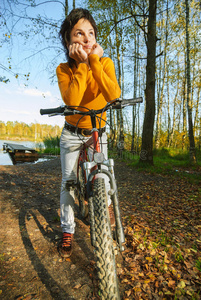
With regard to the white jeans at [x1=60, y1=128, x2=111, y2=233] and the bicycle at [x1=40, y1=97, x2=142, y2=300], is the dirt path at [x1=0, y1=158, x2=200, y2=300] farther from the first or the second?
the bicycle at [x1=40, y1=97, x2=142, y2=300]

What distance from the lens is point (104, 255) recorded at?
125 centimetres

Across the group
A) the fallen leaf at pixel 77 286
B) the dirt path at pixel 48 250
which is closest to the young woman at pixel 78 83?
the dirt path at pixel 48 250

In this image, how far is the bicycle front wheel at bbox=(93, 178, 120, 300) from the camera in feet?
4.03

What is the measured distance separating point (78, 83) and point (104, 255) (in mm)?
1481

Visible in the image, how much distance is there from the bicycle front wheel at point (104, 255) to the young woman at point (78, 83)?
825mm

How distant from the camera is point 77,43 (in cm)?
184

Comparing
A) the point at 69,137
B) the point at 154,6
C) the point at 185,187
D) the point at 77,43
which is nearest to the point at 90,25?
the point at 77,43

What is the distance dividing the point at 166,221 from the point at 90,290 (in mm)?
1985

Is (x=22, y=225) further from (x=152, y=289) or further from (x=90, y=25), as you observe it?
(x=90, y=25)

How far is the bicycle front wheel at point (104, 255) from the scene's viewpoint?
1.23 m

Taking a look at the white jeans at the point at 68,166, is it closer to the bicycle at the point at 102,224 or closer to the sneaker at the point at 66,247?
the sneaker at the point at 66,247

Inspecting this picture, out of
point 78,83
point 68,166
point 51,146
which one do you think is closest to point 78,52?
point 78,83

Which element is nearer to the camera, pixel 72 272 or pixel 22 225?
pixel 72 272

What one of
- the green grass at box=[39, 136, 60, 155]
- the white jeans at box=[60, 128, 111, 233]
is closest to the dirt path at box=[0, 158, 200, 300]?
the white jeans at box=[60, 128, 111, 233]
